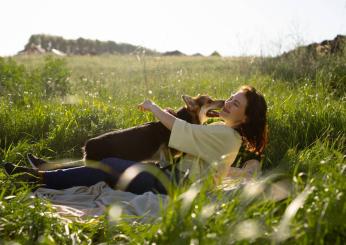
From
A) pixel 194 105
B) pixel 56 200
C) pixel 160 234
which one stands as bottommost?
pixel 56 200

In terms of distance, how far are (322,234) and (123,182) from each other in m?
2.23

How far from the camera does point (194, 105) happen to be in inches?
194

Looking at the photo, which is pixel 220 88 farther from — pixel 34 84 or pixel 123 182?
pixel 123 182

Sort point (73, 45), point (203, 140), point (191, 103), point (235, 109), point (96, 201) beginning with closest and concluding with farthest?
point (96, 201) → point (203, 140) → point (235, 109) → point (191, 103) → point (73, 45)

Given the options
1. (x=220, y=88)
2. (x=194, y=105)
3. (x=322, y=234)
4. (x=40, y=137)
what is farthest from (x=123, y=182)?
(x=220, y=88)

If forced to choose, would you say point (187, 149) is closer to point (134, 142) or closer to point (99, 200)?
point (134, 142)

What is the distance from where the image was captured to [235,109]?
4.71 metres

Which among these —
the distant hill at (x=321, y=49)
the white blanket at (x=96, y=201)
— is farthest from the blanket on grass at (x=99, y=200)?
the distant hill at (x=321, y=49)

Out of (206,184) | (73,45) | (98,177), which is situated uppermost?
(73,45)

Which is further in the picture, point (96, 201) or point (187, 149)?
point (187, 149)

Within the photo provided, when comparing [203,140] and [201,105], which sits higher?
[201,105]

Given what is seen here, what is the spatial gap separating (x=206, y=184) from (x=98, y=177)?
2.03m

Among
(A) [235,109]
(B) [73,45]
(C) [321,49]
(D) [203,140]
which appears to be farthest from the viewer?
(B) [73,45]

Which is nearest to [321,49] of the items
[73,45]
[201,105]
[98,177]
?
[201,105]
